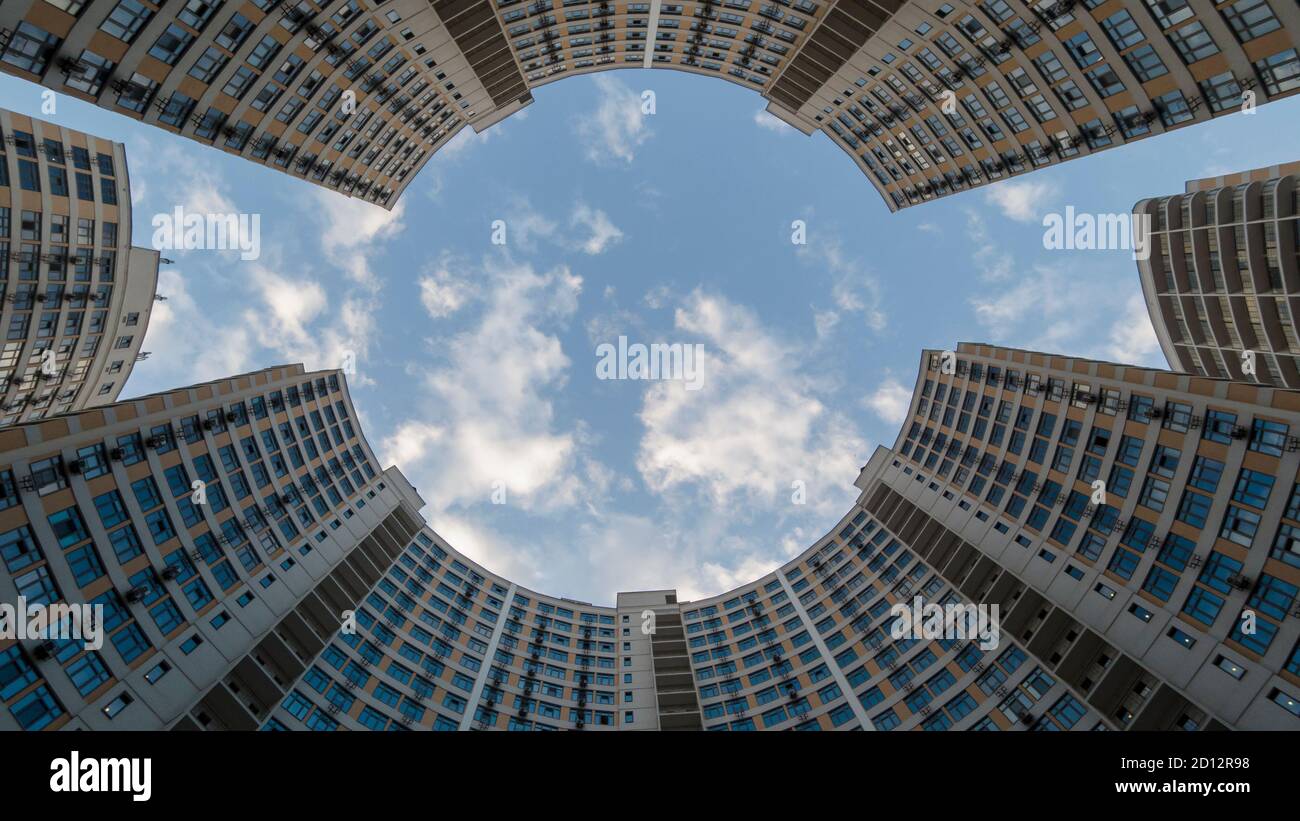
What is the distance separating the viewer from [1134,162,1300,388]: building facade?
53.6 meters

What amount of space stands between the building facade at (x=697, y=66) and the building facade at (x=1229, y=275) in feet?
105

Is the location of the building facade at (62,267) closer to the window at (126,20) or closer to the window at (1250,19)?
the window at (126,20)

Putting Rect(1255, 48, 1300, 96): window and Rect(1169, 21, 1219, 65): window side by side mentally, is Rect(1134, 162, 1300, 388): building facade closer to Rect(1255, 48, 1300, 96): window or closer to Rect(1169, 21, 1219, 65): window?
Rect(1255, 48, 1300, 96): window

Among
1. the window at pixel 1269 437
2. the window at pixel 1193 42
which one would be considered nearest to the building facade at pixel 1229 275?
the window at pixel 1193 42

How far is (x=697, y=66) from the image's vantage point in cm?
6044

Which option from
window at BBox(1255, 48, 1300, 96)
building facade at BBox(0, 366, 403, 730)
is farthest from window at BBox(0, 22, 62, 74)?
window at BBox(1255, 48, 1300, 96)

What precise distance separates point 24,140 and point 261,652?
4698 centimetres

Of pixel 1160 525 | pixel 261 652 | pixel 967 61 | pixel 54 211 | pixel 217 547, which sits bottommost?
pixel 261 652

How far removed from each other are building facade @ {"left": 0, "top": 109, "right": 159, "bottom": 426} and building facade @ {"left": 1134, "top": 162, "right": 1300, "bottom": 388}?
111653 millimetres

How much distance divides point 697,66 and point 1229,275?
6277 centimetres

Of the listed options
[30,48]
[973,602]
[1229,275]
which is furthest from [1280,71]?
[30,48]

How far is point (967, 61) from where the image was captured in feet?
131
